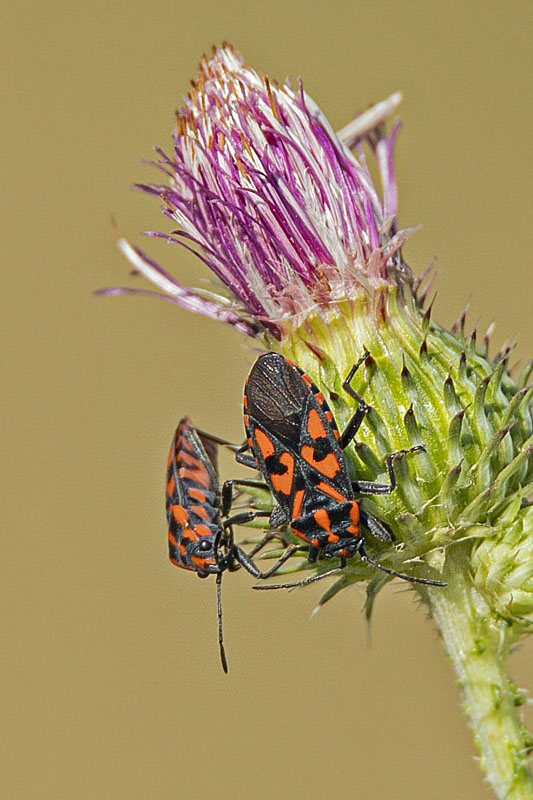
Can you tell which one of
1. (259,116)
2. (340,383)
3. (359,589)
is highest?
(259,116)

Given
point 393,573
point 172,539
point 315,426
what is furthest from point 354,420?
point 172,539

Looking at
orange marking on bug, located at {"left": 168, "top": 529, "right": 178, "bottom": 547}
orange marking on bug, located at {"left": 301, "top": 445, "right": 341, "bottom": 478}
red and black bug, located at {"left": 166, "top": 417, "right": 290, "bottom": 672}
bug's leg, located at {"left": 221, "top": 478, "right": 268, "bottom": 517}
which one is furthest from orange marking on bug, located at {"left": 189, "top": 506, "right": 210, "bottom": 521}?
orange marking on bug, located at {"left": 301, "top": 445, "right": 341, "bottom": 478}

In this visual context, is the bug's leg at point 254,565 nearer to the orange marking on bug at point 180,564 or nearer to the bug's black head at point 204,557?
the bug's black head at point 204,557

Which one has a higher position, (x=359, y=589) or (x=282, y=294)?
(x=282, y=294)

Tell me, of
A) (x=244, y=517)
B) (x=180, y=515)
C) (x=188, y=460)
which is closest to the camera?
(x=244, y=517)

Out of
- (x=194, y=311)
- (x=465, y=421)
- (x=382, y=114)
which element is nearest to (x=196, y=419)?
(x=194, y=311)

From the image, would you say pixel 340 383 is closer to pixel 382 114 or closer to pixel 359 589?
pixel 359 589

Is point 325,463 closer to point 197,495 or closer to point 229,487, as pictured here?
point 229,487
